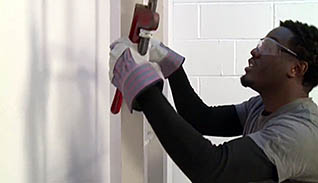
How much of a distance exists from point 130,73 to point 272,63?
553mm

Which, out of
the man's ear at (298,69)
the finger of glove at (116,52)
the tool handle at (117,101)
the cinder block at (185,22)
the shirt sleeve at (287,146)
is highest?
the cinder block at (185,22)

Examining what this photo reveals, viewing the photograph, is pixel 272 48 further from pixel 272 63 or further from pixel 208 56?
pixel 208 56

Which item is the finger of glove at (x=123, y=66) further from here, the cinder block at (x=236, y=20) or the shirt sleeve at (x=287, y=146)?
the cinder block at (x=236, y=20)

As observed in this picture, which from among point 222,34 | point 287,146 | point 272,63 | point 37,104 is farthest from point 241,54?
point 37,104

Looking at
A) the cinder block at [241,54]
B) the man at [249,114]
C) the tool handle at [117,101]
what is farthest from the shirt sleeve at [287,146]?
the cinder block at [241,54]

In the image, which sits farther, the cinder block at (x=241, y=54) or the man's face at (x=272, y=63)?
the cinder block at (x=241, y=54)

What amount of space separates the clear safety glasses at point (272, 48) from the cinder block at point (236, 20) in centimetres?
87

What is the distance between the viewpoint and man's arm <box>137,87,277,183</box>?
824 millimetres

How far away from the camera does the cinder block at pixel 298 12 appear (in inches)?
80.8

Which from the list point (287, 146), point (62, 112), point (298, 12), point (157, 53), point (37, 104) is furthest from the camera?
point (298, 12)

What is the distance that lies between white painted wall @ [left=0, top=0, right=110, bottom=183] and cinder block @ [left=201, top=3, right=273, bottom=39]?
112 centimetres

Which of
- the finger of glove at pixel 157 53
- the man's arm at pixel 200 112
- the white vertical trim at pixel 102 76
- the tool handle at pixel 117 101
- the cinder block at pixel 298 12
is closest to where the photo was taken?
the tool handle at pixel 117 101

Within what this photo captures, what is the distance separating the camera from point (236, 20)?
2.10 metres

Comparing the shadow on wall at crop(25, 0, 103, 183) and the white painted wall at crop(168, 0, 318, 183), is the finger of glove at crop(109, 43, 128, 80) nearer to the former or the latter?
the shadow on wall at crop(25, 0, 103, 183)
